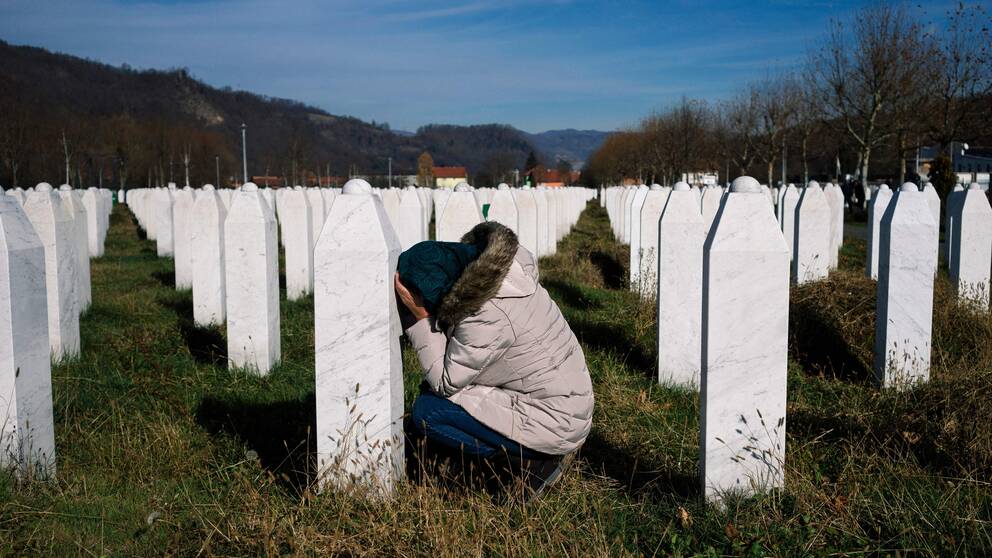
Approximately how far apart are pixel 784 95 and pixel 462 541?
53.8 meters

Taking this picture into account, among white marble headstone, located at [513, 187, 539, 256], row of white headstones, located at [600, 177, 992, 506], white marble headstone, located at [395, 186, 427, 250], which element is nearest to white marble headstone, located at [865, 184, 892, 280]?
row of white headstones, located at [600, 177, 992, 506]

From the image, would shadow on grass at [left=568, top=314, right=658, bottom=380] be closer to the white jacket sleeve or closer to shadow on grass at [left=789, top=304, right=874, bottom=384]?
shadow on grass at [left=789, top=304, right=874, bottom=384]

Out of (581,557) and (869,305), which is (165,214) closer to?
(869,305)

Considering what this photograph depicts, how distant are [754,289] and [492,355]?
45.0 inches

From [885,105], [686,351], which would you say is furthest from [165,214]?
[885,105]

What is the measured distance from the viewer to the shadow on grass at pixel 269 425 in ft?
14.8

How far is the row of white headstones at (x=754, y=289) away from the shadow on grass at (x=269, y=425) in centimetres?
207

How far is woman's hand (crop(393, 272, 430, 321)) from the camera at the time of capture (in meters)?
3.64

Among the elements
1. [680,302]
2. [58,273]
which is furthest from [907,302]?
[58,273]

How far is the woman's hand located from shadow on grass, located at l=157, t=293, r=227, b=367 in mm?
3351

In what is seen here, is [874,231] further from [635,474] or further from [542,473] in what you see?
[542,473]

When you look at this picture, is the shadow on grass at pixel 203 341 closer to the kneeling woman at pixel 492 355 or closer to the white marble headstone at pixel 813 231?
the kneeling woman at pixel 492 355

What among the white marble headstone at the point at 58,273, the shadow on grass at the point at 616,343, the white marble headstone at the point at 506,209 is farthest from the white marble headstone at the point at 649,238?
the white marble headstone at the point at 58,273

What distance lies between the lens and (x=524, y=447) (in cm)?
373
